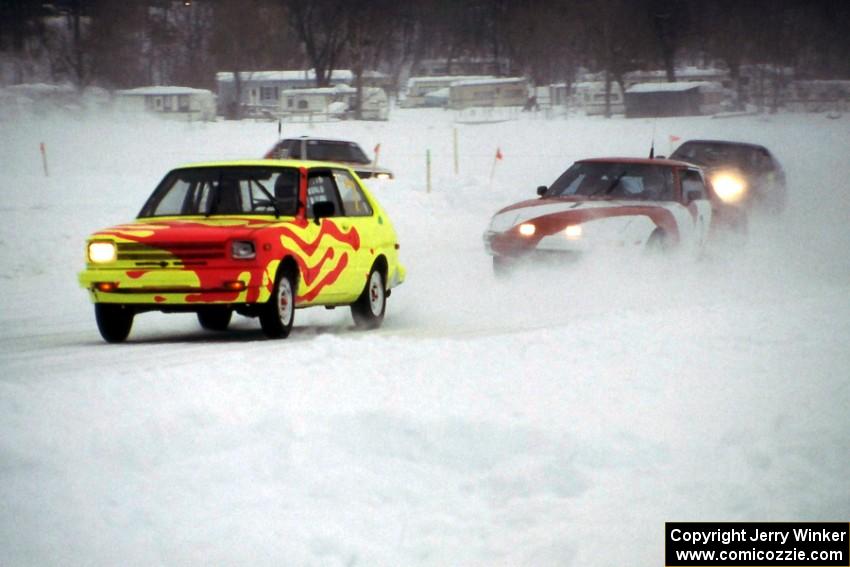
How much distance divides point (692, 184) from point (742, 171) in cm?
832

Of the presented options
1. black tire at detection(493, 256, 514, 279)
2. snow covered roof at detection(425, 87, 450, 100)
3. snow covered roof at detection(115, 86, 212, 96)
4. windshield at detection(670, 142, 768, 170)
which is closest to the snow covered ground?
black tire at detection(493, 256, 514, 279)

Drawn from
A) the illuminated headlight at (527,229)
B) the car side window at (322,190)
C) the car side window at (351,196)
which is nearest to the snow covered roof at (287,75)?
the illuminated headlight at (527,229)

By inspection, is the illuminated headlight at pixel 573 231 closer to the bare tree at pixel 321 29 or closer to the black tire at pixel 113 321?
the black tire at pixel 113 321

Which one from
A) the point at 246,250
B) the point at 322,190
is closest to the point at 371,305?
the point at 322,190

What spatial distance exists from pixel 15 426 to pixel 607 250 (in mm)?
8159

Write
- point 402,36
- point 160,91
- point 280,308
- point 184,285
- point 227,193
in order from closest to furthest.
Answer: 1. point 184,285
2. point 280,308
3. point 227,193
4. point 160,91
5. point 402,36

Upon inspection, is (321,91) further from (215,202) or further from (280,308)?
(280,308)

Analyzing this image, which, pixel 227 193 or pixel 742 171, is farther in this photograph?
pixel 742 171

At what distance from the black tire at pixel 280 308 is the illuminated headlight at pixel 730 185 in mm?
13179

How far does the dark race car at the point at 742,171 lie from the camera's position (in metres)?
22.0

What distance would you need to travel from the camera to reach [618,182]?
14.3 metres

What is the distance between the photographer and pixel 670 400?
681 cm

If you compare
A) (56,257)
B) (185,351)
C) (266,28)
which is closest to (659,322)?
(185,351)

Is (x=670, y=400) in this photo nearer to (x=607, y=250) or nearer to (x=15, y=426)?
(x=15, y=426)
